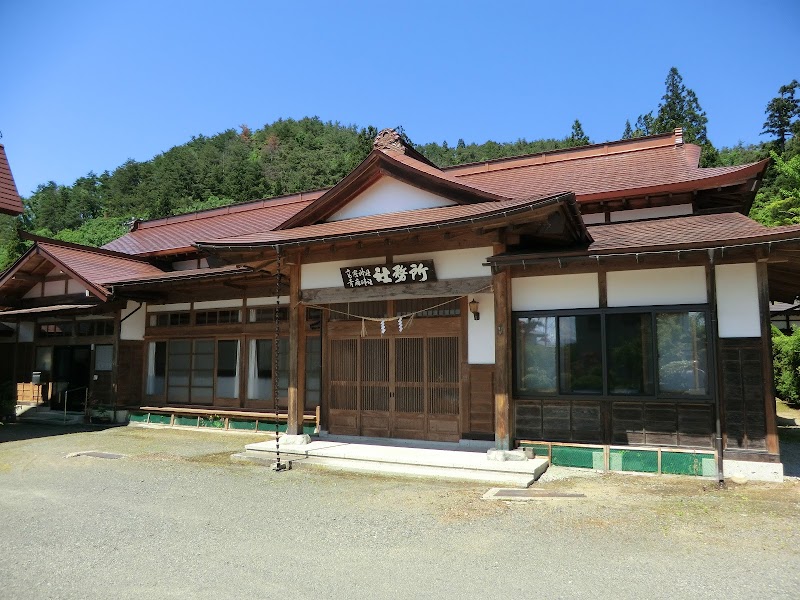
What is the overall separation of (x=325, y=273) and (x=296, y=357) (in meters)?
1.72

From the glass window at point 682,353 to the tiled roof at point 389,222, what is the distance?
9.06 feet

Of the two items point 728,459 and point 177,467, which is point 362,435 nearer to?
point 177,467

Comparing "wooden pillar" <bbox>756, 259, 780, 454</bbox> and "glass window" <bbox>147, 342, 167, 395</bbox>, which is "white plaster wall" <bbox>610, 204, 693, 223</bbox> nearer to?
"wooden pillar" <bbox>756, 259, 780, 454</bbox>

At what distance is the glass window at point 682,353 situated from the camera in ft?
26.7

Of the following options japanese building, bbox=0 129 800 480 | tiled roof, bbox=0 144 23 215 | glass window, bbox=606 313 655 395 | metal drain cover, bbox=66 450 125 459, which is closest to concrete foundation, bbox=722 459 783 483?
japanese building, bbox=0 129 800 480

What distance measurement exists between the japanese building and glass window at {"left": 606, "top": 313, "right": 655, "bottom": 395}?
22 mm

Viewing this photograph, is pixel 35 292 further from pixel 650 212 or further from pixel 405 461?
pixel 650 212

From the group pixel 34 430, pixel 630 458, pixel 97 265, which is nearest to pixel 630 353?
pixel 630 458

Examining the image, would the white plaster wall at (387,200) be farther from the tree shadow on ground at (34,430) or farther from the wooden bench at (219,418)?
the tree shadow on ground at (34,430)

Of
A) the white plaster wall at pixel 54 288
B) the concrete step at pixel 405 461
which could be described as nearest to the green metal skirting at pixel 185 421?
the concrete step at pixel 405 461

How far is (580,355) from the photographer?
28.9ft

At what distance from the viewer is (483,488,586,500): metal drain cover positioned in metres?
7.02

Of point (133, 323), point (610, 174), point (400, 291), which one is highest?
point (610, 174)

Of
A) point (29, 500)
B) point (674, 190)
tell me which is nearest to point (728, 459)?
point (674, 190)
